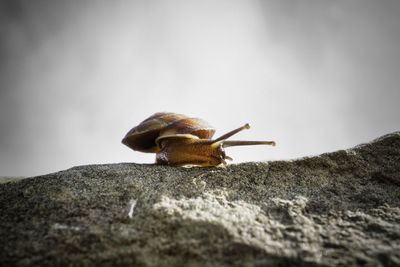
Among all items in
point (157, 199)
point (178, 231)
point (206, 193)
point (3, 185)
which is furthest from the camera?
point (3, 185)

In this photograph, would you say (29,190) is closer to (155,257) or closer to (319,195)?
(155,257)

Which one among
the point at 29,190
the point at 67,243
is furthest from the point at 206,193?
the point at 29,190

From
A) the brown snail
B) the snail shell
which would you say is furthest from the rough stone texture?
the snail shell

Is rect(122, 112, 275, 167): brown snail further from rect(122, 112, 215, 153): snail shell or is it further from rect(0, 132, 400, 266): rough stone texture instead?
rect(0, 132, 400, 266): rough stone texture

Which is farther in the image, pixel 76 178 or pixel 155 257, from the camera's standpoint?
pixel 76 178

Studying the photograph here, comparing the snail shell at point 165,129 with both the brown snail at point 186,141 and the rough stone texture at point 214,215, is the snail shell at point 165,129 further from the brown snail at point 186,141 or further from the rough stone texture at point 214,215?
the rough stone texture at point 214,215

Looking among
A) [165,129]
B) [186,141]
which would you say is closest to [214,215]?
[186,141]

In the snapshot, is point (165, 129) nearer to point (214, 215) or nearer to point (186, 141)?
point (186, 141)
